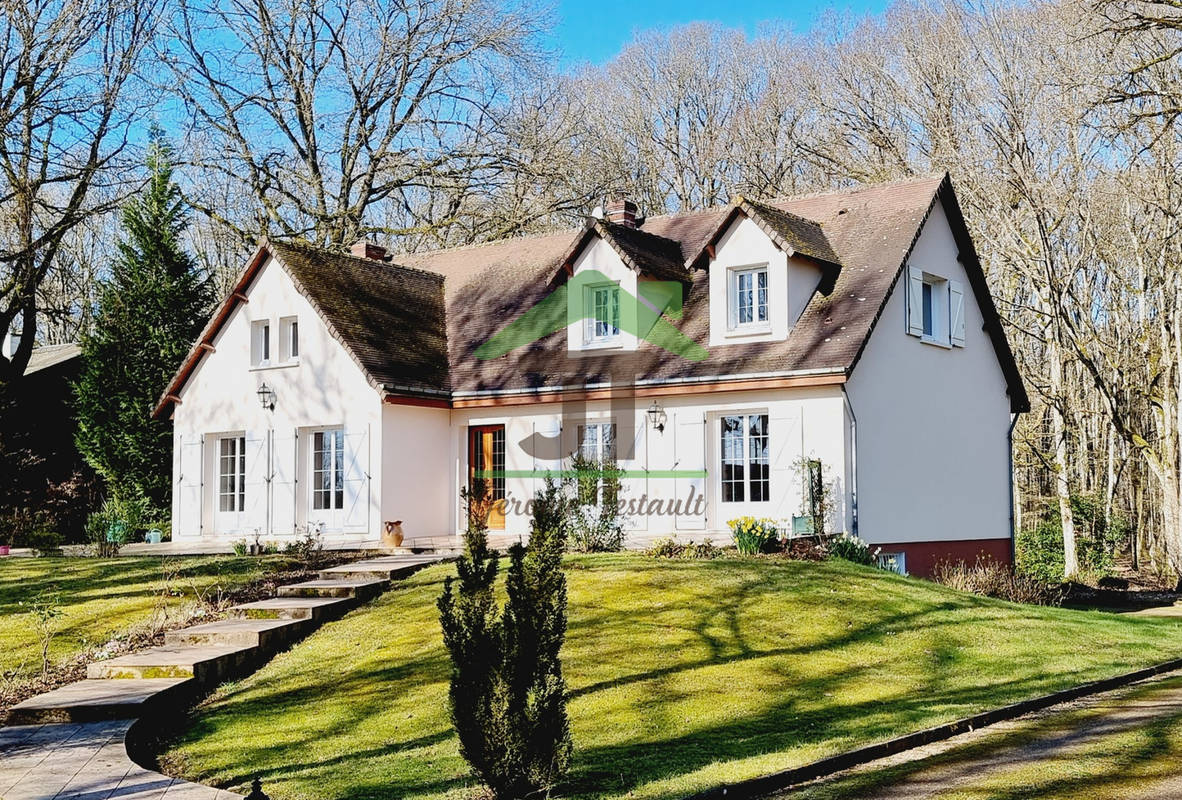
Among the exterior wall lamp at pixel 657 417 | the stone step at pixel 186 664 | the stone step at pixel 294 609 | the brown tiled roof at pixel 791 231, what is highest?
the brown tiled roof at pixel 791 231

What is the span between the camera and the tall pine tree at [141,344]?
26109 mm

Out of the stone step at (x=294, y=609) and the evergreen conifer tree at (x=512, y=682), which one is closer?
the evergreen conifer tree at (x=512, y=682)

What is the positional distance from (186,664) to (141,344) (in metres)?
18.0

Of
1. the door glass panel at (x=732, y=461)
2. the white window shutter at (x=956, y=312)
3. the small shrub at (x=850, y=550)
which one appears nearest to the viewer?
the small shrub at (x=850, y=550)

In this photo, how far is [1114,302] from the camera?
30547 mm

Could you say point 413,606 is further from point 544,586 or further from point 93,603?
point 544,586

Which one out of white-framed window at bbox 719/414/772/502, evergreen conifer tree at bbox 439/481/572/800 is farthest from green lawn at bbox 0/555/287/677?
white-framed window at bbox 719/414/772/502

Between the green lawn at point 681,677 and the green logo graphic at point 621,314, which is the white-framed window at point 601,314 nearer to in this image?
the green logo graphic at point 621,314

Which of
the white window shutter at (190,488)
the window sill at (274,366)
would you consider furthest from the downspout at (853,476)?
the white window shutter at (190,488)

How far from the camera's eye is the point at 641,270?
20203 mm

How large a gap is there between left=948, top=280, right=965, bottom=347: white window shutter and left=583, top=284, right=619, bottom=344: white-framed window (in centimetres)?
625

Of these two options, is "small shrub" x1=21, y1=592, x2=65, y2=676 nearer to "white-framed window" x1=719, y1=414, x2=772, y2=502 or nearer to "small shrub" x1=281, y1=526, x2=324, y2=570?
"small shrub" x1=281, y1=526, x2=324, y2=570

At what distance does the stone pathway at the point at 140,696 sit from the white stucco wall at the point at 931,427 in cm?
805

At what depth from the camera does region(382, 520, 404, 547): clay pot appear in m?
19.4
